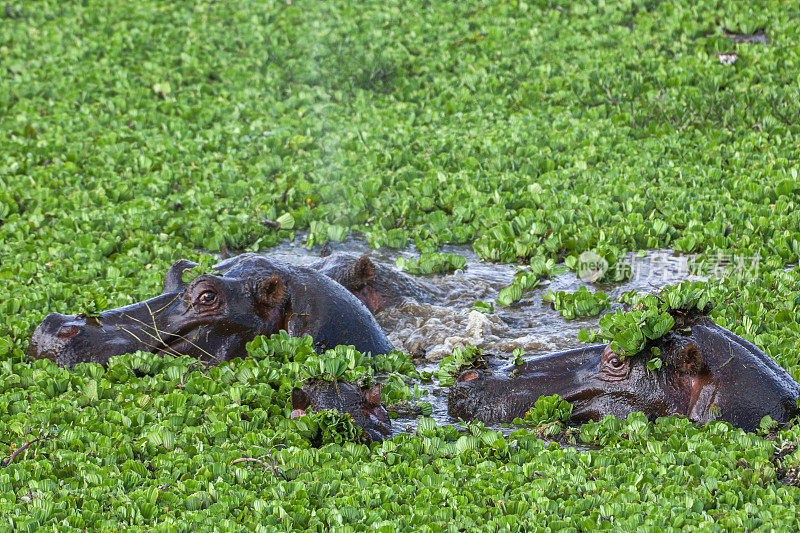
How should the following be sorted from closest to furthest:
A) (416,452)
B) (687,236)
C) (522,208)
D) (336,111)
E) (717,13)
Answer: (416,452) → (687,236) → (522,208) → (336,111) → (717,13)

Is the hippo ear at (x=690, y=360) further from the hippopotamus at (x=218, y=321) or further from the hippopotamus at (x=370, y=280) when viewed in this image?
the hippopotamus at (x=370, y=280)

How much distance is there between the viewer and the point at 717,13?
1445cm

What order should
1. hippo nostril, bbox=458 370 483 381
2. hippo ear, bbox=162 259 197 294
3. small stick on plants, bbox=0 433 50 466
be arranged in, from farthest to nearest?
hippo ear, bbox=162 259 197 294, hippo nostril, bbox=458 370 483 381, small stick on plants, bbox=0 433 50 466

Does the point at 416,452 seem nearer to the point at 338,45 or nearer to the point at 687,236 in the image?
the point at 687,236

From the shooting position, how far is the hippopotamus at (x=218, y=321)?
642cm

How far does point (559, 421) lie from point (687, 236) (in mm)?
3915

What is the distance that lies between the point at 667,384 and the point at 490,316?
8.62ft

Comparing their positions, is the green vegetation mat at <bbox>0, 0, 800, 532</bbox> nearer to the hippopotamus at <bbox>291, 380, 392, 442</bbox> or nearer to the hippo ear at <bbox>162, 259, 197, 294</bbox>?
the hippopotamus at <bbox>291, 380, 392, 442</bbox>

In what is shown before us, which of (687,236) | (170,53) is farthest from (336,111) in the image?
(687,236)

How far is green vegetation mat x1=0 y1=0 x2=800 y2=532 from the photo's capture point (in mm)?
4633

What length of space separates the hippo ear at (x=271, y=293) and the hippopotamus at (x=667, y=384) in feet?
5.23

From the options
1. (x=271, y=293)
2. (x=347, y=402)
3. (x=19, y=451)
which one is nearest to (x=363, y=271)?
(x=271, y=293)

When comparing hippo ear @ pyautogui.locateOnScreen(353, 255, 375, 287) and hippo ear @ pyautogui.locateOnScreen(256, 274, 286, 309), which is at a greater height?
hippo ear @ pyautogui.locateOnScreen(256, 274, 286, 309)

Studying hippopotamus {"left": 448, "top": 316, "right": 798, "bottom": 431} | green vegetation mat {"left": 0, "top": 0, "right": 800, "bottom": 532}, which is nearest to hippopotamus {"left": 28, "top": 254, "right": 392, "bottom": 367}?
green vegetation mat {"left": 0, "top": 0, "right": 800, "bottom": 532}
